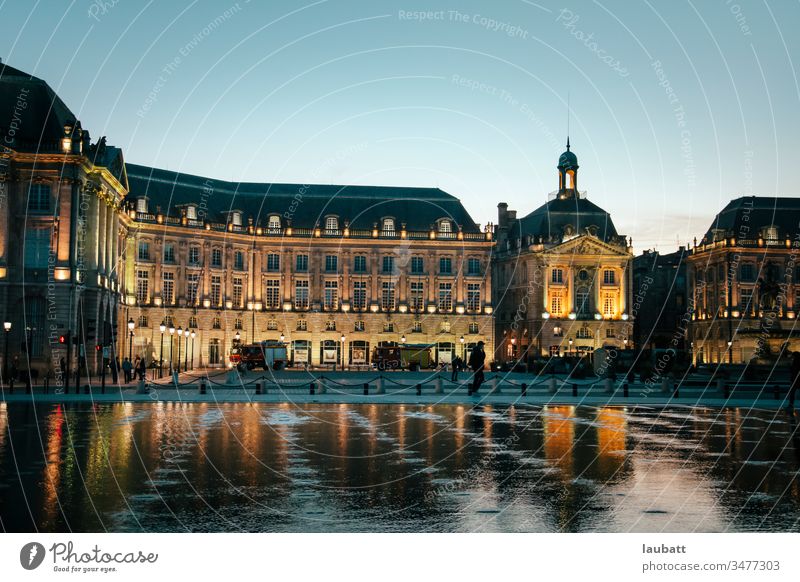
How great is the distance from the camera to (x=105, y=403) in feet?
119

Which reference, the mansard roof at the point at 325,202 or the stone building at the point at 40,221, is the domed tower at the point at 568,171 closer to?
the mansard roof at the point at 325,202

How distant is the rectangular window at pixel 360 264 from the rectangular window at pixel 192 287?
16528 millimetres

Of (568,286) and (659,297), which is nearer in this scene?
(568,286)

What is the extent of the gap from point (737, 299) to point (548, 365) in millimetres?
38780

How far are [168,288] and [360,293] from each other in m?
20.0

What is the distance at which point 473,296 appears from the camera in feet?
310

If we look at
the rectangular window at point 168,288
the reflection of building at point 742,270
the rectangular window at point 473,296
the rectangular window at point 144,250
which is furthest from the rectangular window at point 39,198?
the reflection of building at point 742,270

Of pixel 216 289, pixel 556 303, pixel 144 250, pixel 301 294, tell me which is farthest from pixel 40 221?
pixel 556 303

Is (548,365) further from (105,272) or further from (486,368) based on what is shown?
(105,272)

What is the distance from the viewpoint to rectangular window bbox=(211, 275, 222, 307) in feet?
295

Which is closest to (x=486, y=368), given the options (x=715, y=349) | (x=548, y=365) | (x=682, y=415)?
(x=548, y=365)

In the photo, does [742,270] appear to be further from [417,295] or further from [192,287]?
[192,287]

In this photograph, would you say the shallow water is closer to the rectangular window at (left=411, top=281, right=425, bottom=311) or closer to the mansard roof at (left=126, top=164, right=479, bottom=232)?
the rectangular window at (left=411, top=281, right=425, bottom=311)

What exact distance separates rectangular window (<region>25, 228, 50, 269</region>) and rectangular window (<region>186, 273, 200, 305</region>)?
106ft
